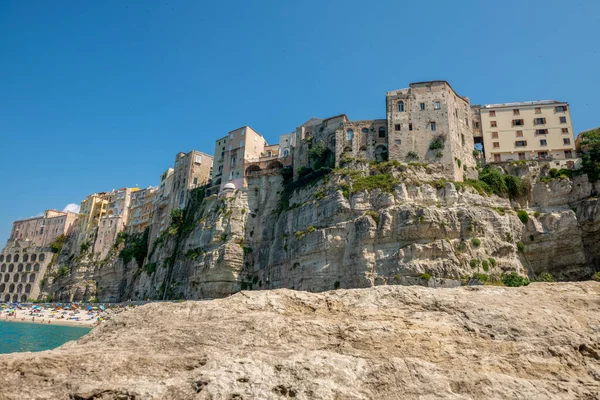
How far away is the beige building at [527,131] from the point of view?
53125 millimetres

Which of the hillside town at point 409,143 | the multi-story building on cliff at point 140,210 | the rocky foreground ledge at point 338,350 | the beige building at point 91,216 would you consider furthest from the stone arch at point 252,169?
the rocky foreground ledge at point 338,350

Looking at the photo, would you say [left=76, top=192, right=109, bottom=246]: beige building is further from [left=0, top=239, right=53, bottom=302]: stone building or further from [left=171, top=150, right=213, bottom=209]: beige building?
[left=171, top=150, right=213, bottom=209]: beige building

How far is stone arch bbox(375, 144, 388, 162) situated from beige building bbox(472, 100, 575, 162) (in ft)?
41.0

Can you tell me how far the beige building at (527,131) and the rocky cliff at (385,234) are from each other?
4182 mm

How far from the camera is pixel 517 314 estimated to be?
763 centimetres

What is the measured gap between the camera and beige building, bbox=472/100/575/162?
174ft

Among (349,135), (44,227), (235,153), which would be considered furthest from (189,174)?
(44,227)

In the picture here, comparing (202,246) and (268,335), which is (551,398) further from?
(202,246)

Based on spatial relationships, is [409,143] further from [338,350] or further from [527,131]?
[338,350]

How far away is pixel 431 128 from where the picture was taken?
53.5m

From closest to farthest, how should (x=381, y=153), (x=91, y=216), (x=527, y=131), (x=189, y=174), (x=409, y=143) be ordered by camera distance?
(x=409, y=143) < (x=527, y=131) < (x=381, y=153) < (x=189, y=174) < (x=91, y=216)

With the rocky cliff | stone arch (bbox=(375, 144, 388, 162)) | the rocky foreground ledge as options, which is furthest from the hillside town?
the rocky foreground ledge

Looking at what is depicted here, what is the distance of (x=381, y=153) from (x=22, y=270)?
87.0m

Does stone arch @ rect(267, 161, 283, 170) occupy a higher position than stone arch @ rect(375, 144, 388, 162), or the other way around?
stone arch @ rect(267, 161, 283, 170)
